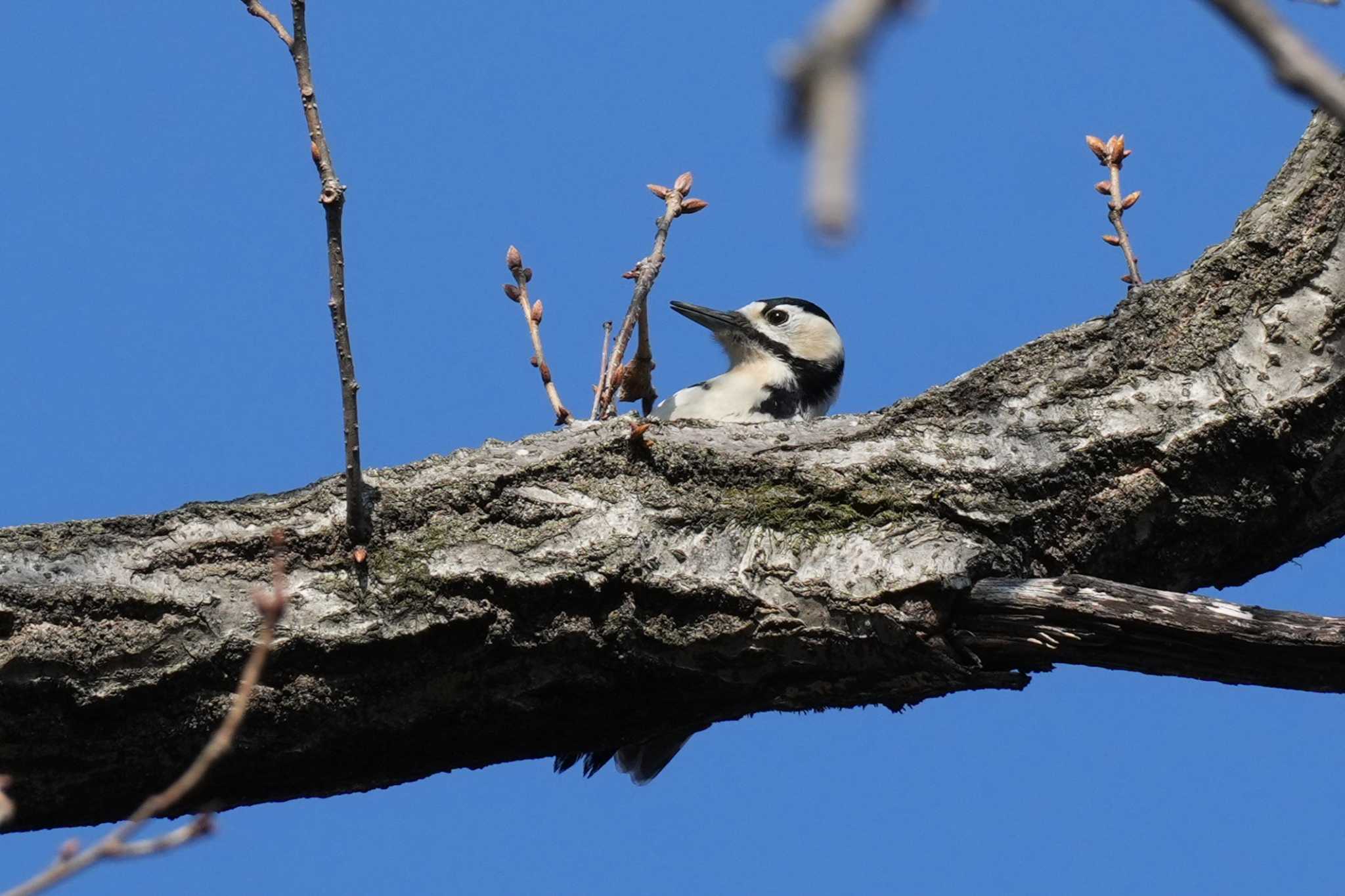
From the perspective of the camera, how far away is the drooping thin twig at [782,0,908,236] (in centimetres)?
89

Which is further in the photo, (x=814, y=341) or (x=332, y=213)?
(x=814, y=341)

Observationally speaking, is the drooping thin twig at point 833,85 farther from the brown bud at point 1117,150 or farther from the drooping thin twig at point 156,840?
the brown bud at point 1117,150

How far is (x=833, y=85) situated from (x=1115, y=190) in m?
4.53

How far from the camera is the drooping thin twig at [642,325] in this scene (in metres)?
4.78

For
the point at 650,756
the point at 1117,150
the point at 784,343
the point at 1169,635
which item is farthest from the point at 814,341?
the point at 1169,635

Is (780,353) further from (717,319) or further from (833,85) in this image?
(833,85)

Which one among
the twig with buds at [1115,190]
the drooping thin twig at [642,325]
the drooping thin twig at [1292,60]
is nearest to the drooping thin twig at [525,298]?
the drooping thin twig at [642,325]

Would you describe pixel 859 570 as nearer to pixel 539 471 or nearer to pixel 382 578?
pixel 539 471

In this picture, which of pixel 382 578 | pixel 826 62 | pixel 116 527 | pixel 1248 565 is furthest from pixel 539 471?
pixel 826 62

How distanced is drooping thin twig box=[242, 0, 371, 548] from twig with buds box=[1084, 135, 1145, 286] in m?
2.66

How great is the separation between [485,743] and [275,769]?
1.63 feet

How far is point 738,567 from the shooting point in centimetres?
365

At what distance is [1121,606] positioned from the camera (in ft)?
11.0

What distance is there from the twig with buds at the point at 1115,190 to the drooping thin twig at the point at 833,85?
416 centimetres
